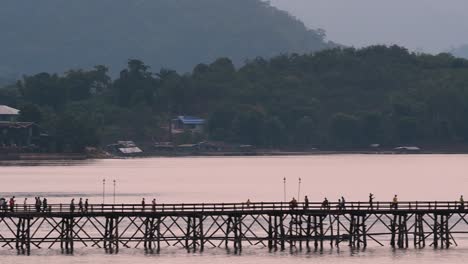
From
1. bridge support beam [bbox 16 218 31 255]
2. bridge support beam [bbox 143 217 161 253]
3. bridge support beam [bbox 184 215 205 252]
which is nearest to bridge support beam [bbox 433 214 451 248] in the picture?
bridge support beam [bbox 184 215 205 252]

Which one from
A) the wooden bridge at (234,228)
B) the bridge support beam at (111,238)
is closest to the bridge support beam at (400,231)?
the wooden bridge at (234,228)

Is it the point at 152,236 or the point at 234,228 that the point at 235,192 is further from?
the point at 234,228

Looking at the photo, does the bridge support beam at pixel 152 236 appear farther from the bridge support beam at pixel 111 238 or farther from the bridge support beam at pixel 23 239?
the bridge support beam at pixel 23 239

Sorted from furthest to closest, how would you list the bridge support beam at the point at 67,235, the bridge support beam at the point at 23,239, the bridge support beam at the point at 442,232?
the bridge support beam at the point at 442,232 < the bridge support beam at the point at 67,235 < the bridge support beam at the point at 23,239

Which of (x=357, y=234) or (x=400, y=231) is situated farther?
(x=400, y=231)

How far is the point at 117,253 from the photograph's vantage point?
88188 millimetres

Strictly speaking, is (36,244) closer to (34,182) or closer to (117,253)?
(117,253)

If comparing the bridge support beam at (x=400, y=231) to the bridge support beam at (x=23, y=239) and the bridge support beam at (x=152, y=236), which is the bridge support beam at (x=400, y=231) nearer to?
the bridge support beam at (x=152, y=236)

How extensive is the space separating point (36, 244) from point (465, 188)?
81313mm

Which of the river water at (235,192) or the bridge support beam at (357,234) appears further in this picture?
the bridge support beam at (357,234)

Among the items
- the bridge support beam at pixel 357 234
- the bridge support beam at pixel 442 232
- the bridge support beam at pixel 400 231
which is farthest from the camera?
the bridge support beam at pixel 442 232

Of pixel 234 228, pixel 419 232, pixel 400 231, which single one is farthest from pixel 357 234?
pixel 234 228

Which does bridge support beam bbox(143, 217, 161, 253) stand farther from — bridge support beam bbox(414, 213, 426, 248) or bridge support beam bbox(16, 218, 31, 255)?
bridge support beam bbox(414, 213, 426, 248)

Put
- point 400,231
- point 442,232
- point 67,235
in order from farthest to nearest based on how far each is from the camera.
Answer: point 442,232
point 400,231
point 67,235
